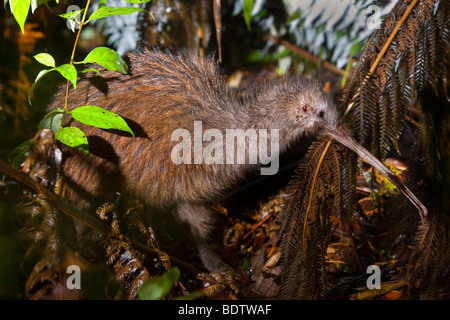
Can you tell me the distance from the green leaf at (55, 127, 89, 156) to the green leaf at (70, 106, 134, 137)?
0.08m

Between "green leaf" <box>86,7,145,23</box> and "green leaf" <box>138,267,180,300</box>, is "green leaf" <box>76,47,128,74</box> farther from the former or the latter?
"green leaf" <box>138,267,180,300</box>

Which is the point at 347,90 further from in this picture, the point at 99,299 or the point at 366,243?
the point at 99,299

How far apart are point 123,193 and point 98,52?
3.45ft

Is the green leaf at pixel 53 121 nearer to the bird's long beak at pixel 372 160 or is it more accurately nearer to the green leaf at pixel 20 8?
the green leaf at pixel 20 8

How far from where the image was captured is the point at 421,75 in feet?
8.41

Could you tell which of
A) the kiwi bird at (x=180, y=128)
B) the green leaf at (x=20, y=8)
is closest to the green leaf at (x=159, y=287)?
the kiwi bird at (x=180, y=128)

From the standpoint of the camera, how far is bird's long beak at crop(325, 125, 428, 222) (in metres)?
2.57

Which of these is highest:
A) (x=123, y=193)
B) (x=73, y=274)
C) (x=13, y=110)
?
(x=13, y=110)

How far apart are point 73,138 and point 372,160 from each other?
1841 millimetres

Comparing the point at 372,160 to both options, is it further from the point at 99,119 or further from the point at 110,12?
the point at 110,12

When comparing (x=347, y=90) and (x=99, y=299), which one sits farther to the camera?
(x=347, y=90)

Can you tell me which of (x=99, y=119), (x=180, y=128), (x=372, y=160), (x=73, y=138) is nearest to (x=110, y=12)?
(x=99, y=119)
